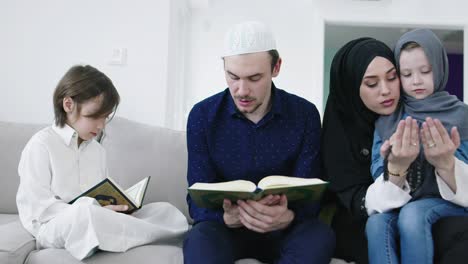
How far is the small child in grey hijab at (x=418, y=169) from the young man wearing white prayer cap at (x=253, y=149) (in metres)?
0.16

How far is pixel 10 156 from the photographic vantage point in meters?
1.86

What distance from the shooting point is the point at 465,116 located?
53.1 inches

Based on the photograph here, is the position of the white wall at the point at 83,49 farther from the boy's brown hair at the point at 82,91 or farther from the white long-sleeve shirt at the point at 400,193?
the white long-sleeve shirt at the point at 400,193

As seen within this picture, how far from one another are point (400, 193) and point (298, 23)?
3395 millimetres

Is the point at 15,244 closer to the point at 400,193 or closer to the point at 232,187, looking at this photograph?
the point at 232,187

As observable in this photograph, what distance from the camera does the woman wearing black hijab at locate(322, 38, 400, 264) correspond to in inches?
55.1

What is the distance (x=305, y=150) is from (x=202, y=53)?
3.13 m

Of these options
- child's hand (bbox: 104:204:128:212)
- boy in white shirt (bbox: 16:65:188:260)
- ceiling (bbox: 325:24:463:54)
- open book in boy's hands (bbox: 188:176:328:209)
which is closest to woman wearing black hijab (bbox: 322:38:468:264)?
open book in boy's hands (bbox: 188:176:328:209)

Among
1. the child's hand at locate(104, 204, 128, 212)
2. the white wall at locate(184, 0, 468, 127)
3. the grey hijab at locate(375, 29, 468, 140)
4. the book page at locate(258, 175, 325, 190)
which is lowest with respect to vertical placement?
the child's hand at locate(104, 204, 128, 212)

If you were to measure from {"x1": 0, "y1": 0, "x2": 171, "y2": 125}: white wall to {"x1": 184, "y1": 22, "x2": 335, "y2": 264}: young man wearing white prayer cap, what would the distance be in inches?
45.0

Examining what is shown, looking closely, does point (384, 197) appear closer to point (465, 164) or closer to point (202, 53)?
point (465, 164)

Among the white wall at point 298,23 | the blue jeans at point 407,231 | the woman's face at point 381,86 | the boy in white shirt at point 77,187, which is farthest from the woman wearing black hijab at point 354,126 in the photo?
the white wall at point 298,23

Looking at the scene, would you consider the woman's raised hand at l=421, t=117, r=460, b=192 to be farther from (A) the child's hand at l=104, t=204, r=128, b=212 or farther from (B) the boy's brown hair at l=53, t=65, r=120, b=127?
(B) the boy's brown hair at l=53, t=65, r=120, b=127

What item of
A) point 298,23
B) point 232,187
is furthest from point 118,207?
point 298,23
